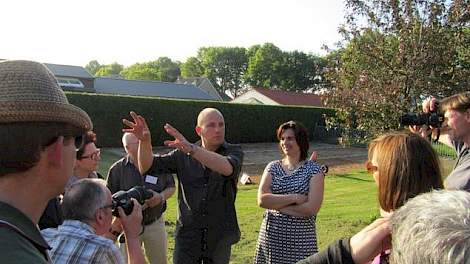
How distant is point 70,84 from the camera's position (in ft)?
165

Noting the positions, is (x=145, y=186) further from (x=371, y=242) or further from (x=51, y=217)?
(x=371, y=242)

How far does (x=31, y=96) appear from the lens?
4.99ft

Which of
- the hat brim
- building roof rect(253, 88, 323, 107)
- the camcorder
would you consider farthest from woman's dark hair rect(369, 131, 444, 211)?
building roof rect(253, 88, 323, 107)

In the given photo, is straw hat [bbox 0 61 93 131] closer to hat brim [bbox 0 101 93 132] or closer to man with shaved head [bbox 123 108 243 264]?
hat brim [bbox 0 101 93 132]

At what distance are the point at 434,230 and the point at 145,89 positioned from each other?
56403 millimetres

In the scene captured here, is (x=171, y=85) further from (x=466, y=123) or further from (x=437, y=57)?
(x=466, y=123)

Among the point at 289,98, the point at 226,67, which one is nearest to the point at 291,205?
the point at 289,98

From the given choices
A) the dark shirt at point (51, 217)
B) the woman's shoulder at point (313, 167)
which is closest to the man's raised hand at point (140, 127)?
the dark shirt at point (51, 217)

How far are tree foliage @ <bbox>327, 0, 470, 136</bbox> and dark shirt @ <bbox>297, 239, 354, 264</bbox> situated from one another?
6776mm

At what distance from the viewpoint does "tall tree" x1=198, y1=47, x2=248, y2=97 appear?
106 m

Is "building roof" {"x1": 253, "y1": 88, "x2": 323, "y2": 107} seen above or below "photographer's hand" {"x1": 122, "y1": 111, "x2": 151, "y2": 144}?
below

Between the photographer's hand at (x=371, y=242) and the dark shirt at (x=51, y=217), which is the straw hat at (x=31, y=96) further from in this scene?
the dark shirt at (x=51, y=217)

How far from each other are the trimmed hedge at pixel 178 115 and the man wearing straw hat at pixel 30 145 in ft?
62.6

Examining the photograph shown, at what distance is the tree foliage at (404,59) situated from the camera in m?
8.59
